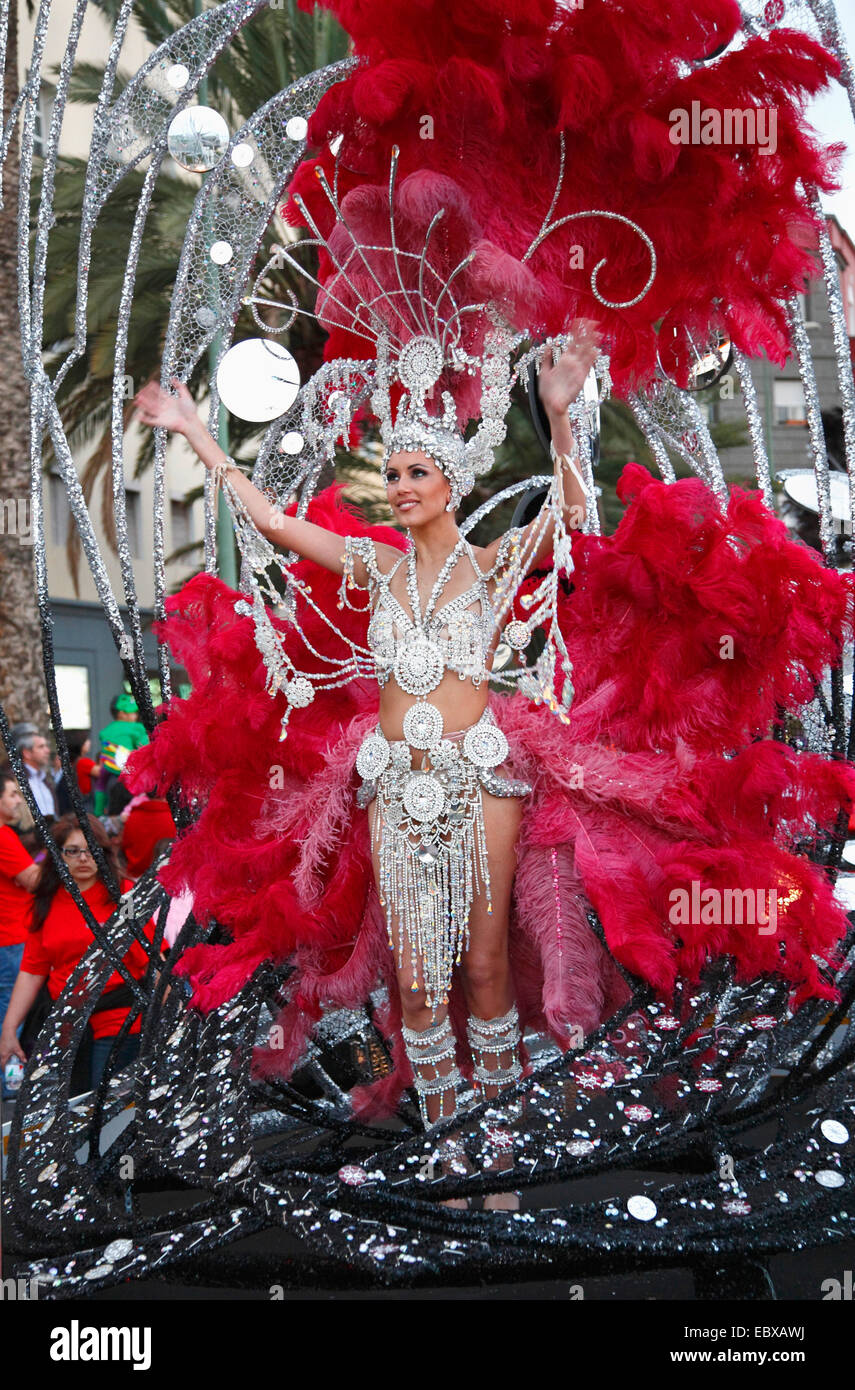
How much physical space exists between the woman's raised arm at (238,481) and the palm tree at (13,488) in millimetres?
5909

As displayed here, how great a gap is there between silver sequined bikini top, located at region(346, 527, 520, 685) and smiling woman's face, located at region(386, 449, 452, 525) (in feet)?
0.49

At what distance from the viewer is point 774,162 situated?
3297mm

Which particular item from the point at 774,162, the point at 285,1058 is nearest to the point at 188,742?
the point at 285,1058

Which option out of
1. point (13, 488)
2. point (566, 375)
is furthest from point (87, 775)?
point (566, 375)

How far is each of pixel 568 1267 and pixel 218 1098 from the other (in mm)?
992

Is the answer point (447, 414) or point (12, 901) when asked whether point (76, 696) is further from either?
point (447, 414)

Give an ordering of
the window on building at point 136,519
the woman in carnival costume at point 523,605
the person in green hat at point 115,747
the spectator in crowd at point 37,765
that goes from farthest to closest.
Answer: the window on building at point 136,519
the person in green hat at point 115,747
the spectator in crowd at point 37,765
the woman in carnival costume at point 523,605

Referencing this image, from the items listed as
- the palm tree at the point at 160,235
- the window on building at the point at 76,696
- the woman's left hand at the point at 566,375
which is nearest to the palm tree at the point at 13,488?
the palm tree at the point at 160,235

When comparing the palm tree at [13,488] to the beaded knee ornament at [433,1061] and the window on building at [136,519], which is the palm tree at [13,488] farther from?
the window on building at [136,519]

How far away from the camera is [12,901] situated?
5.65 m

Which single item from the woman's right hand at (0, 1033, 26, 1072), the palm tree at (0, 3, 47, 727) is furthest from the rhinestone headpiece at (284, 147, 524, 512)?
the palm tree at (0, 3, 47, 727)

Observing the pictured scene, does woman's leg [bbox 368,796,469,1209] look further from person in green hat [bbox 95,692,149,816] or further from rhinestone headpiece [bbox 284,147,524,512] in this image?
person in green hat [bbox 95,692,149,816]

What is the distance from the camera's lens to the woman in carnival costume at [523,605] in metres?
3.20
